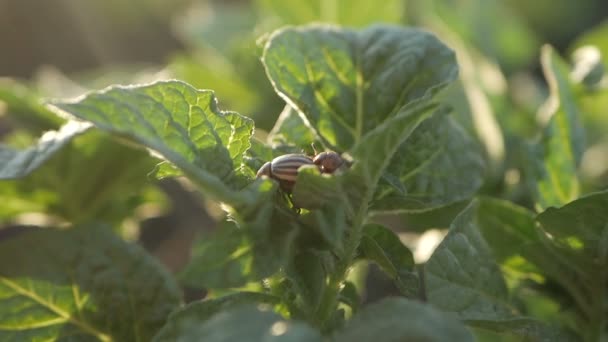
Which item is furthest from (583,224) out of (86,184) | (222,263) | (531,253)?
(86,184)

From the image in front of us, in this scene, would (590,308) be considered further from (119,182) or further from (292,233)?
(119,182)

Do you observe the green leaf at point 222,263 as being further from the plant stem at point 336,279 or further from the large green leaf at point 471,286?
the large green leaf at point 471,286

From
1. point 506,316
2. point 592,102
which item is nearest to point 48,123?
point 506,316

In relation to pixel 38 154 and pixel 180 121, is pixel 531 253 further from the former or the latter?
pixel 38 154

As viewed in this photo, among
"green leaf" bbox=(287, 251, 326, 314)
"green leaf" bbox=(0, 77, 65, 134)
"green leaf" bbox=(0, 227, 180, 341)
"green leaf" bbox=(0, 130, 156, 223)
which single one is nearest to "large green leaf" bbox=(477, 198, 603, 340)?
"green leaf" bbox=(287, 251, 326, 314)

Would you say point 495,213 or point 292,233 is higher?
point 292,233

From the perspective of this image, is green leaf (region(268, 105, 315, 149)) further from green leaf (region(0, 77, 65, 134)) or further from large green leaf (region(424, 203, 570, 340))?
green leaf (region(0, 77, 65, 134))

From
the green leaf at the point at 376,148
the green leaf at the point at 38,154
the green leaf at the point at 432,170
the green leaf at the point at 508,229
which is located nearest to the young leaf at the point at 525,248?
the green leaf at the point at 508,229
